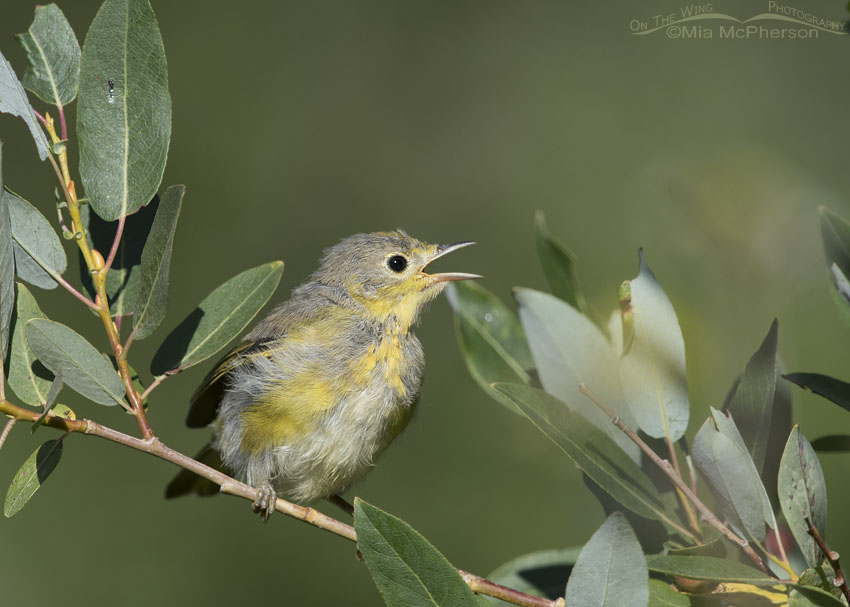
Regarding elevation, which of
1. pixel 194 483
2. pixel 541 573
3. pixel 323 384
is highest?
pixel 323 384

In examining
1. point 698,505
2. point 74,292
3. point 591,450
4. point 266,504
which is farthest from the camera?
point 266,504

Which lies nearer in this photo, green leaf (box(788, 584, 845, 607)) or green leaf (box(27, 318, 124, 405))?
green leaf (box(788, 584, 845, 607))

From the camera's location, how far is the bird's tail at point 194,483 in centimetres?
358

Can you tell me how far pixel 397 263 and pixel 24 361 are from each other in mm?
2017

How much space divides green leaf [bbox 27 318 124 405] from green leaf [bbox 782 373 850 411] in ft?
4.95

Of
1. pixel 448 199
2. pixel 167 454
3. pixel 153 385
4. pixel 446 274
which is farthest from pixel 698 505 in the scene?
pixel 448 199

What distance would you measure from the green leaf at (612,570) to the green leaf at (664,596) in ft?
0.80

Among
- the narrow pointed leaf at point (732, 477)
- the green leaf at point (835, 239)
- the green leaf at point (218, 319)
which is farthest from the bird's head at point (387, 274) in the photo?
the narrow pointed leaf at point (732, 477)

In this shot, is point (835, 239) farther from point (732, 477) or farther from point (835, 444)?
point (732, 477)

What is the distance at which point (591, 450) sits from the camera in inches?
69.4

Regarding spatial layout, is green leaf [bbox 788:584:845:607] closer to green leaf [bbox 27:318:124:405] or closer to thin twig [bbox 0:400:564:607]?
thin twig [bbox 0:400:564:607]

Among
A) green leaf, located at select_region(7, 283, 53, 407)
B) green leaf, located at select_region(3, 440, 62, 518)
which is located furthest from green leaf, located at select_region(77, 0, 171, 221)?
green leaf, located at select_region(3, 440, 62, 518)

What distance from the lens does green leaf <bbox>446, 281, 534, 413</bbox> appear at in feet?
7.41

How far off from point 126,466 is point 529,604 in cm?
461
